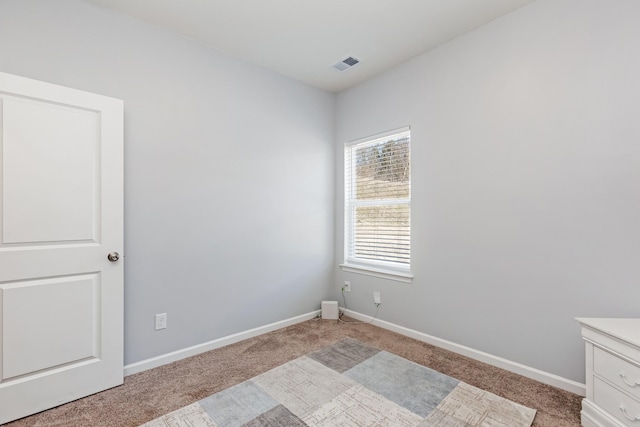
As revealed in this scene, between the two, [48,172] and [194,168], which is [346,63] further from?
[48,172]

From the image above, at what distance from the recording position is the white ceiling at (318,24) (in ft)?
6.86

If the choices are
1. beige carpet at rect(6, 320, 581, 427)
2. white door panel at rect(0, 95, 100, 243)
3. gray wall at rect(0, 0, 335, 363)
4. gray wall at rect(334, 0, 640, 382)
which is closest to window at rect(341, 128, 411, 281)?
gray wall at rect(334, 0, 640, 382)

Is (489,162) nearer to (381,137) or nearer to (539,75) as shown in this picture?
(539,75)

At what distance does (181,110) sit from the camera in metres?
2.44

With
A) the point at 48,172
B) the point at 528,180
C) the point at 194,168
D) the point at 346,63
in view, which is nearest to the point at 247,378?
the point at 194,168

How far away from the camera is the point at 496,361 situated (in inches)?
88.4

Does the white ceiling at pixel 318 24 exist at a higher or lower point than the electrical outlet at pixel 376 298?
higher

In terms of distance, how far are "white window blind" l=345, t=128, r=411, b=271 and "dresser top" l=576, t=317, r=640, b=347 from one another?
1.44m

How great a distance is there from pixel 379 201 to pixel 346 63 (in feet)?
4.78

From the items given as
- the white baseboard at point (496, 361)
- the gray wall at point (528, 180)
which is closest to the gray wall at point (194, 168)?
the white baseboard at point (496, 361)

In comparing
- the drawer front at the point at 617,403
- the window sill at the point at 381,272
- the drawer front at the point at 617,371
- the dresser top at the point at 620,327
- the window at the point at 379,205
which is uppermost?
the window at the point at 379,205

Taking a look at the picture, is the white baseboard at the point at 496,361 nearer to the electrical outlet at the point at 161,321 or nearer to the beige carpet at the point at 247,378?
the beige carpet at the point at 247,378

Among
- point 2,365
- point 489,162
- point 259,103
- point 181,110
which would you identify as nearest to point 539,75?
point 489,162

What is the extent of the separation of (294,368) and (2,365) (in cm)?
175
